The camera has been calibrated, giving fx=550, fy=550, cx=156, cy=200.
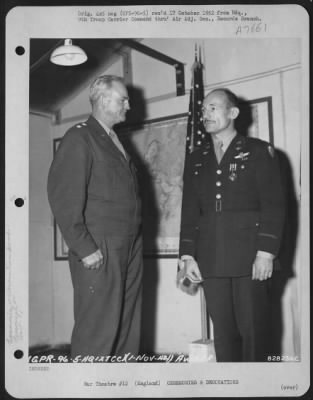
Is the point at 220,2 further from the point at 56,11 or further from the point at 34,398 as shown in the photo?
the point at 34,398

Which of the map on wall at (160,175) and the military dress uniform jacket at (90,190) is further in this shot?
the map on wall at (160,175)

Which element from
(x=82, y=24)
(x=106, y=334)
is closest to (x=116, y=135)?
(x=82, y=24)

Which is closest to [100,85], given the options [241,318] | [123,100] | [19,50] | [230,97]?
[123,100]

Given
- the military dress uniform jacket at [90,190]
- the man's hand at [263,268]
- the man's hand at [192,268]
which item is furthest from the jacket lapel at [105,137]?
the man's hand at [263,268]

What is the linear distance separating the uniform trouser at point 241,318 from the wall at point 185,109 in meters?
0.07

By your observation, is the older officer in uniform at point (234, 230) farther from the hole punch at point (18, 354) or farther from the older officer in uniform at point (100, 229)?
the hole punch at point (18, 354)

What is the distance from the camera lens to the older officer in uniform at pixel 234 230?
4.87 ft

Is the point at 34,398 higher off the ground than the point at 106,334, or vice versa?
the point at 106,334

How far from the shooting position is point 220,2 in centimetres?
148

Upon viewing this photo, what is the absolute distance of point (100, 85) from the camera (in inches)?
60.1

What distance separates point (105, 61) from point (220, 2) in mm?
355

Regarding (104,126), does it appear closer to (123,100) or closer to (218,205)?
(123,100)

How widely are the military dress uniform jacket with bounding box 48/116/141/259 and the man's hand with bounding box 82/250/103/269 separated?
0.01 meters

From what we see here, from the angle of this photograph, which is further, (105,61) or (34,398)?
(105,61)
